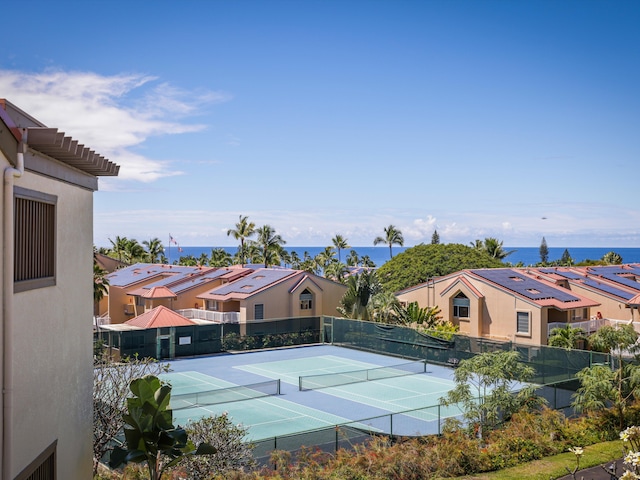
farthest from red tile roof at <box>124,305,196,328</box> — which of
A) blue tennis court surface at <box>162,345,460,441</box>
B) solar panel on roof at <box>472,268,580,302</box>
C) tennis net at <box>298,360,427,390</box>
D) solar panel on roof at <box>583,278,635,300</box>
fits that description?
solar panel on roof at <box>583,278,635,300</box>

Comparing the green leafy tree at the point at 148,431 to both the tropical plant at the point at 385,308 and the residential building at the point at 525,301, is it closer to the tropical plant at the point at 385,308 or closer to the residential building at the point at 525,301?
the residential building at the point at 525,301

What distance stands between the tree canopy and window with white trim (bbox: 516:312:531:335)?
1940cm

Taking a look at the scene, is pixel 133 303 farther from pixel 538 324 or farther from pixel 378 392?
pixel 538 324

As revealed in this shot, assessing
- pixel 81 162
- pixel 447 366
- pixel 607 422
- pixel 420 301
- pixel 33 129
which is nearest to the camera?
pixel 33 129

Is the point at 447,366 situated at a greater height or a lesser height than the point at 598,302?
lesser

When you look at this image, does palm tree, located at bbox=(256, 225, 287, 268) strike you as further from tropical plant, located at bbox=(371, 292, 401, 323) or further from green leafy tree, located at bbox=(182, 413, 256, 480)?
green leafy tree, located at bbox=(182, 413, 256, 480)

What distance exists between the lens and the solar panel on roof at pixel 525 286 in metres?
44.4

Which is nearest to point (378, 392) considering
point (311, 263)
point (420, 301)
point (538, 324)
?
point (538, 324)

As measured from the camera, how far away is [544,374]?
3256 cm

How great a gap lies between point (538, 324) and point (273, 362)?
57.2 feet

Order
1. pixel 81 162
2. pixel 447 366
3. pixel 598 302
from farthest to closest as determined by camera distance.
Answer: pixel 598 302 → pixel 447 366 → pixel 81 162

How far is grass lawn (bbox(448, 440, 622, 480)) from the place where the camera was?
16266 mm

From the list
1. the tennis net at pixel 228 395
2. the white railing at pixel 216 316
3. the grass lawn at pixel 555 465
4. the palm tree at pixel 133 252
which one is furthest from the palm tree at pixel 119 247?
the grass lawn at pixel 555 465

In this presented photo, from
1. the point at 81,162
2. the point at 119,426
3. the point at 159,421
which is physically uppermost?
the point at 81,162
